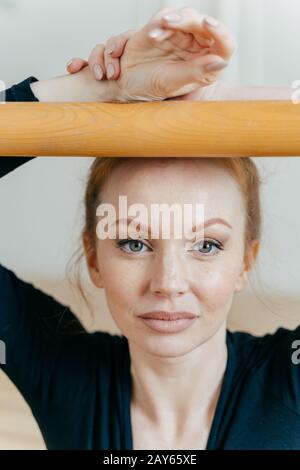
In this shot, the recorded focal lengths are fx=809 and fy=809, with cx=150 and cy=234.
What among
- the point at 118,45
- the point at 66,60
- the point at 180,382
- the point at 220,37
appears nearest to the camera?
the point at 220,37

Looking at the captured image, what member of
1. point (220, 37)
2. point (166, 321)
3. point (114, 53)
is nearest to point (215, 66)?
point (220, 37)

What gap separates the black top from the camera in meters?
0.73

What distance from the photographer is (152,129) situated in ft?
1.94

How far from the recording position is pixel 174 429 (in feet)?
2.50

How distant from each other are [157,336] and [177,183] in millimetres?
129

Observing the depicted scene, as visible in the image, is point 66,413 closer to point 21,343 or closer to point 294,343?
point 21,343

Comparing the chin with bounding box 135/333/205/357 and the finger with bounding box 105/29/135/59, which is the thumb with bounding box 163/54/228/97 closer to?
the finger with bounding box 105/29/135/59

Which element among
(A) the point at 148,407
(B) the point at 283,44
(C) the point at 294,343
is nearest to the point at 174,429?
(A) the point at 148,407

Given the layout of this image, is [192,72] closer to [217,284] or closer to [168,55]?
[168,55]

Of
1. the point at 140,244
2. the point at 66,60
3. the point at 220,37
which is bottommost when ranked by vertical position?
the point at 140,244

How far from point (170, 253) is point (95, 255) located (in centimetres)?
13

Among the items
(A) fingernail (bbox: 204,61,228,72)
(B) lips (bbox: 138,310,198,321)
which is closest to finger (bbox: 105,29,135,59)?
(A) fingernail (bbox: 204,61,228,72)

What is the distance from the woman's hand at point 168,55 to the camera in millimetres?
541

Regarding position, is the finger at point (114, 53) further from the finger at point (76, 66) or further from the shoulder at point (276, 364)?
the shoulder at point (276, 364)
